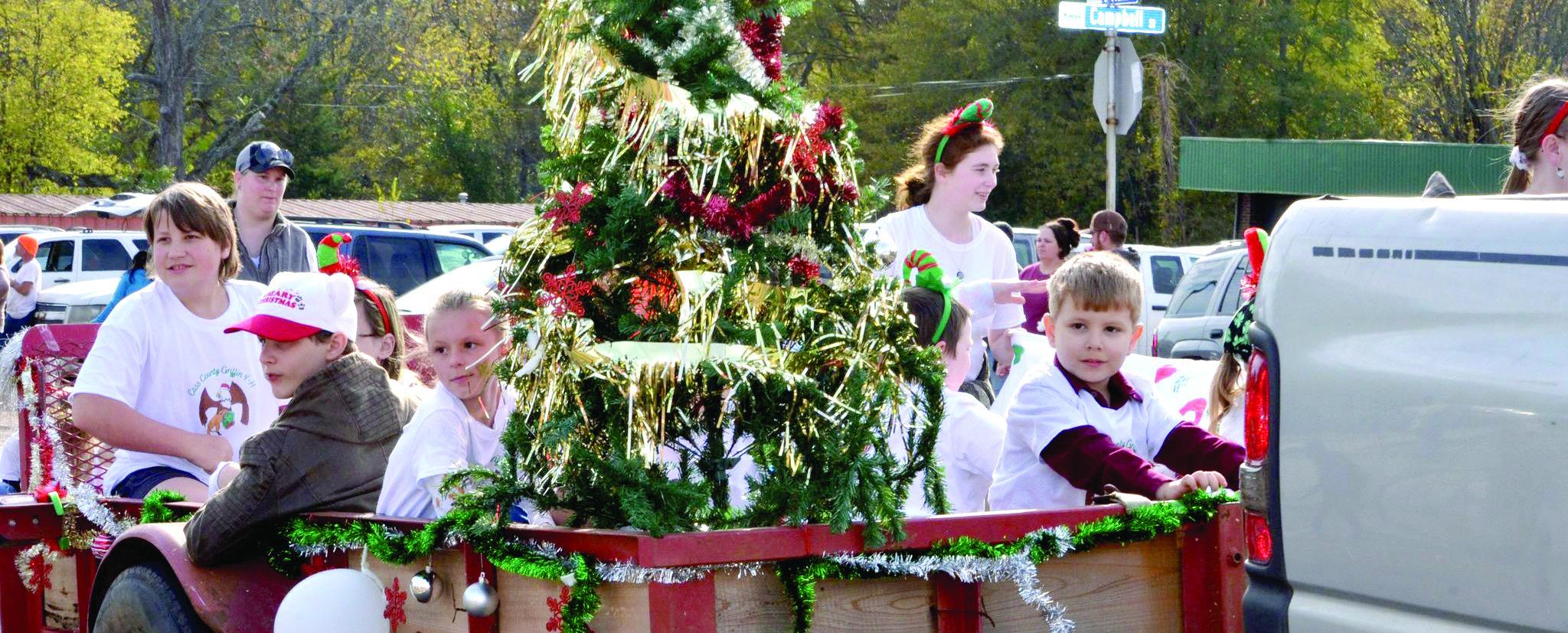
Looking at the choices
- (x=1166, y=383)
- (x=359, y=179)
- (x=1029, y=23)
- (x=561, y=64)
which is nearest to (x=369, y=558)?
(x=561, y=64)

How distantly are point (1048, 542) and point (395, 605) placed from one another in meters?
1.44

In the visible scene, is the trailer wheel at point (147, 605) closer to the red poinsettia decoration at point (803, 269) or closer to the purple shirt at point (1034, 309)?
the red poinsettia decoration at point (803, 269)

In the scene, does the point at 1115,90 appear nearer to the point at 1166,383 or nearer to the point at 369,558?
the point at 1166,383

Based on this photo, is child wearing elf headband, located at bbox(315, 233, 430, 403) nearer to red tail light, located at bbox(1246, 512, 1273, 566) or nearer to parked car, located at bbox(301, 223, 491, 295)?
red tail light, located at bbox(1246, 512, 1273, 566)

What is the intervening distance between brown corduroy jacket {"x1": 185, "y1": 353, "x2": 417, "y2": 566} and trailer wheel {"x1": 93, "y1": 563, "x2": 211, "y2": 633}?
142 mm

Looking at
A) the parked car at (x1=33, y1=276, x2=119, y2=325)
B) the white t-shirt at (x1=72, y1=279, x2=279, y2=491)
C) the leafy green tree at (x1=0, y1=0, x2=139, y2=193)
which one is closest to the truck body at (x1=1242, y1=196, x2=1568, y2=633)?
the white t-shirt at (x1=72, y1=279, x2=279, y2=491)

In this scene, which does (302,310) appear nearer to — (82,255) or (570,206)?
(570,206)

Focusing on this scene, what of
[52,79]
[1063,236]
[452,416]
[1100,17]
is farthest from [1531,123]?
[52,79]

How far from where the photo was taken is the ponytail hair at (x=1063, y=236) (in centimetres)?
1041

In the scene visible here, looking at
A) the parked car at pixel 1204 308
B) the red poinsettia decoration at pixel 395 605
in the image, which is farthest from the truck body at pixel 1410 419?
the parked car at pixel 1204 308

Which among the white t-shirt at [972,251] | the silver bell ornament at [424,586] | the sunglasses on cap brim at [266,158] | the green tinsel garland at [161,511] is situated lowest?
the silver bell ornament at [424,586]

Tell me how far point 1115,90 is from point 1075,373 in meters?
12.4

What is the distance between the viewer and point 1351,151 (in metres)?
31.9

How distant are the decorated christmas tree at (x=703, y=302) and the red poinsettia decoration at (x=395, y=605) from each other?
1.83ft
